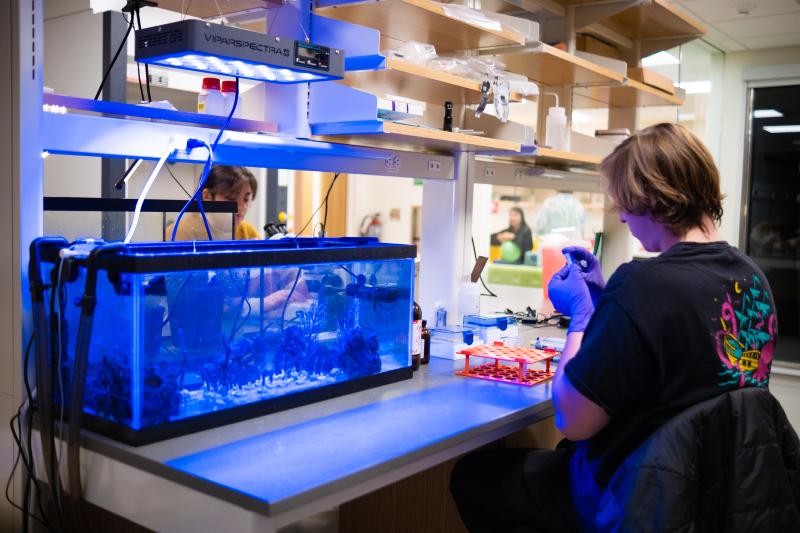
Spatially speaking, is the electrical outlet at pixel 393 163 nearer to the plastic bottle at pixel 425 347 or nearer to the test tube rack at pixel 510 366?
the plastic bottle at pixel 425 347

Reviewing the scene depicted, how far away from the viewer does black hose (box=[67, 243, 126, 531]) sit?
136 centimetres

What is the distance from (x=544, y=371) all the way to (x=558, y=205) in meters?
5.91

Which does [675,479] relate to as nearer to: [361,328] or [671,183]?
[671,183]

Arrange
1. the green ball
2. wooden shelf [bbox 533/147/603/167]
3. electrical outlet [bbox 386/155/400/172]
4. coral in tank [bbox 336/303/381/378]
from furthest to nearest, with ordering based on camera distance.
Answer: the green ball → wooden shelf [bbox 533/147/603/167] → electrical outlet [bbox 386/155/400/172] → coral in tank [bbox 336/303/381/378]

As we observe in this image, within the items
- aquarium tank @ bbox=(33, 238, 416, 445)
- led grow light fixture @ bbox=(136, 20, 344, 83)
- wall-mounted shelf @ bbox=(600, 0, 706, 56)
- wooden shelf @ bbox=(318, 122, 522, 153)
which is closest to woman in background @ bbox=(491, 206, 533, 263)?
wall-mounted shelf @ bbox=(600, 0, 706, 56)

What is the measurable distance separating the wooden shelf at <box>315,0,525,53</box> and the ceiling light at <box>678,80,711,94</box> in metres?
2.66

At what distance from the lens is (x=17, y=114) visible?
1.48 metres

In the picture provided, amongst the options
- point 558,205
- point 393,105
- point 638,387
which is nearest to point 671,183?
point 638,387

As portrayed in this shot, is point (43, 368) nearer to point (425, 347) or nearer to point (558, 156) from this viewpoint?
point (425, 347)

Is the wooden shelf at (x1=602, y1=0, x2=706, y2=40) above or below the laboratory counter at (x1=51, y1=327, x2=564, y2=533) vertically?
above

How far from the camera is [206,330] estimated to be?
4.83ft

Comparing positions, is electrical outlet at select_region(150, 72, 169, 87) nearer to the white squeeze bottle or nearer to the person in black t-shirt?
the white squeeze bottle

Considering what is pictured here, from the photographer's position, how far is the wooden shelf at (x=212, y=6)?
196cm

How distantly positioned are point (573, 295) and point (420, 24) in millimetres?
942
